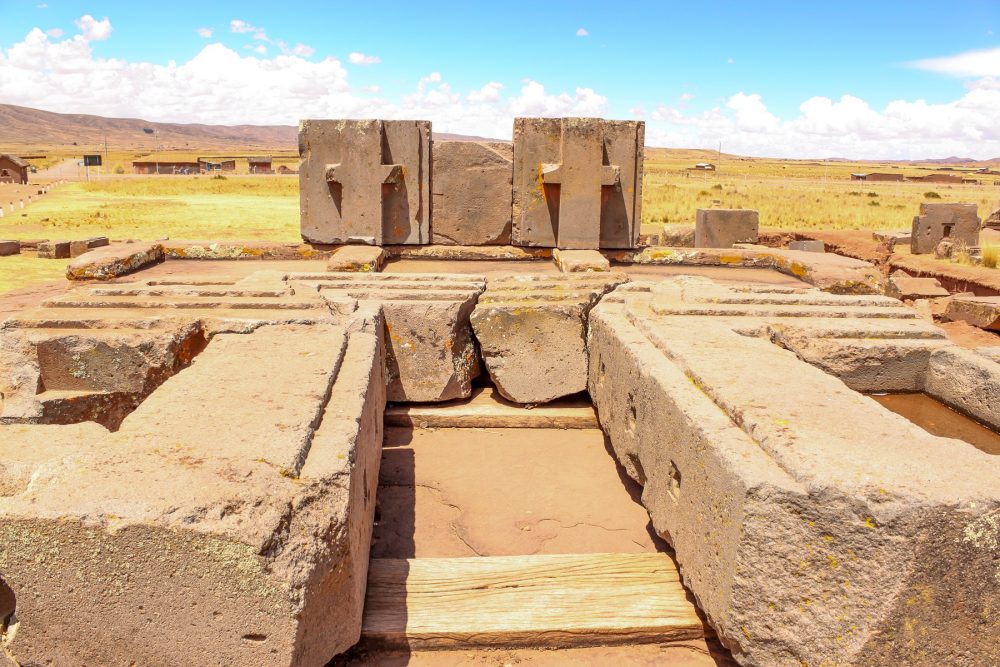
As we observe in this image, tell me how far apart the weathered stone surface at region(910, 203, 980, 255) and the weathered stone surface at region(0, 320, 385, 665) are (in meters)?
16.1

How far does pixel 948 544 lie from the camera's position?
1822 mm

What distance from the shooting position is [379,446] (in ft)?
11.3

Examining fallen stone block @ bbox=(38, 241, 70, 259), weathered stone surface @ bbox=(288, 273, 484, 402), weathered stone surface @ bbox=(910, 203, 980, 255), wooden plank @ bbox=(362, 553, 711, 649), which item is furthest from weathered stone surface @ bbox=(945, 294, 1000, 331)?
fallen stone block @ bbox=(38, 241, 70, 259)

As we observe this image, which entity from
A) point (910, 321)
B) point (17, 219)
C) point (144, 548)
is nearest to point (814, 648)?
point (144, 548)

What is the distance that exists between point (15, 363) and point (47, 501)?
6.26 feet

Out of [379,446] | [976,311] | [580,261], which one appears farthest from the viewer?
[976,311]

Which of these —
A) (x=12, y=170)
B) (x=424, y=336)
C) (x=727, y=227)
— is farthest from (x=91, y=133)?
(x=424, y=336)

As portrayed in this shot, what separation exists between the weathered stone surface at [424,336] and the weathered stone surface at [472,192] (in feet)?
6.97

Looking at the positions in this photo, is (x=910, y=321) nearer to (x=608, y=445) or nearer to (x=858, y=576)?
(x=608, y=445)

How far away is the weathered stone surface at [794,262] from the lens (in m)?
5.20

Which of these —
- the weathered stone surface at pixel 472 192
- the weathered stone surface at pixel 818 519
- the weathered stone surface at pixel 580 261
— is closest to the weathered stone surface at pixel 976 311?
the weathered stone surface at pixel 580 261

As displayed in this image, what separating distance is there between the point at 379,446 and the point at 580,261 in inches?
101

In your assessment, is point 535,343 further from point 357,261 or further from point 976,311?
point 976,311

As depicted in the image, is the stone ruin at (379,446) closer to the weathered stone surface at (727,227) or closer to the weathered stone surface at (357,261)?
the weathered stone surface at (357,261)
